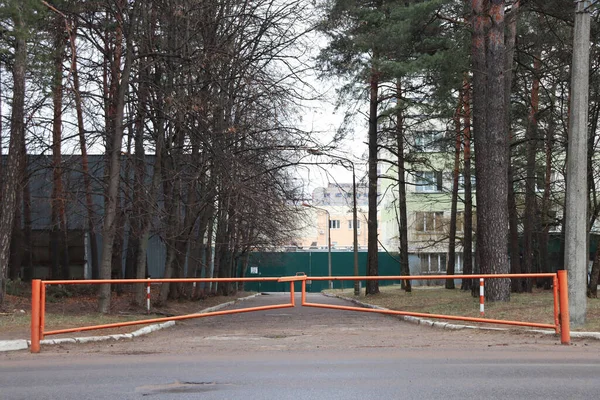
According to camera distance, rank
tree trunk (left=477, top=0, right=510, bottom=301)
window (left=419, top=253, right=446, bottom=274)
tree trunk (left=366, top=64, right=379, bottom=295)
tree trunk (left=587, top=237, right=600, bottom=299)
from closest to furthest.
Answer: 1. tree trunk (left=477, top=0, right=510, bottom=301)
2. tree trunk (left=587, top=237, right=600, bottom=299)
3. tree trunk (left=366, top=64, right=379, bottom=295)
4. window (left=419, top=253, right=446, bottom=274)

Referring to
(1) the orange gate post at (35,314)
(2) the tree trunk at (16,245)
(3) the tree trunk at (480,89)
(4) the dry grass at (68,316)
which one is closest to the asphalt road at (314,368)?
(1) the orange gate post at (35,314)

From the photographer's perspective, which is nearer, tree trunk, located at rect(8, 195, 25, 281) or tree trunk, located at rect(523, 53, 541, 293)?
tree trunk, located at rect(523, 53, 541, 293)

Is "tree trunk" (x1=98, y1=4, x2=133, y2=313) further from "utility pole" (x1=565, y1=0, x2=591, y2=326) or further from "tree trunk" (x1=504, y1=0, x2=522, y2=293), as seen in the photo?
"utility pole" (x1=565, y1=0, x2=591, y2=326)

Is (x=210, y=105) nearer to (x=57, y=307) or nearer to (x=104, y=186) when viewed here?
(x=104, y=186)

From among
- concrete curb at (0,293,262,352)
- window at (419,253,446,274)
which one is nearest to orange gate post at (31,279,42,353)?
concrete curb at (0,293,262,352)

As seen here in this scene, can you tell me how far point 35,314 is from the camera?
11297mm

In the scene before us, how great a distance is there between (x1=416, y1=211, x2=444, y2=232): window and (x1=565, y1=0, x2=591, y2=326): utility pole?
4182 cm

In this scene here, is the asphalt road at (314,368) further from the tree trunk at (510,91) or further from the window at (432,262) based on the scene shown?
the window at (432,262)

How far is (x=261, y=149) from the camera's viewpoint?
2181 cm

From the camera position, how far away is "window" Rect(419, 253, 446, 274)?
68000 mm

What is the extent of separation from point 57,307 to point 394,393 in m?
16.0

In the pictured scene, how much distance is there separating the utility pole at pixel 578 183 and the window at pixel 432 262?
53.8 meters

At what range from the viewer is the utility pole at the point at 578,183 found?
13680mm

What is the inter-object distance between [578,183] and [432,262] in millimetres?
56320
